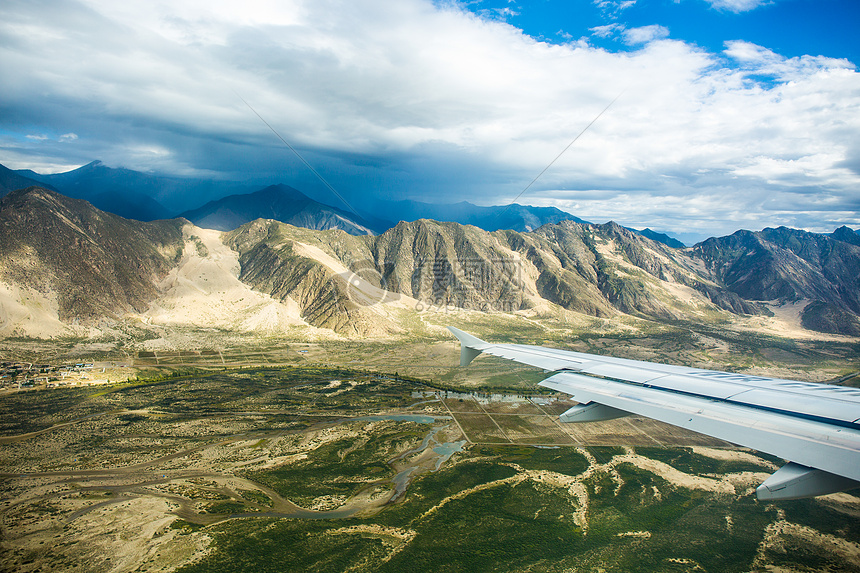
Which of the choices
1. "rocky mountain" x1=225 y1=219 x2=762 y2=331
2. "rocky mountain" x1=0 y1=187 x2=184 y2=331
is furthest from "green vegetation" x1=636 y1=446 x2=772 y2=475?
"rocky mountain" x1=0 y1=187 x2=184 y2=331

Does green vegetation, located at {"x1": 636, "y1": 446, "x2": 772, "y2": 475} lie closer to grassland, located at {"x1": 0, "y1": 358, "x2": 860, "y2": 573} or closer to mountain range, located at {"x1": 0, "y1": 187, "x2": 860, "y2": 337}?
grassland, located at {"x1": 0, "y1": 358, "x2": 860, "y2": 573}

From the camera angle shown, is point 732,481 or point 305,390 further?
point 305,390

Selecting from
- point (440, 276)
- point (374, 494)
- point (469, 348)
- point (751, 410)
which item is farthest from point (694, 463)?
point (440, 276)

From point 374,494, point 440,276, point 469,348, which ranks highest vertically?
point 440,276

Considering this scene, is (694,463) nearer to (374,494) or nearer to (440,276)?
(374,494)

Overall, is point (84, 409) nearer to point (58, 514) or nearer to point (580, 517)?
point (58, 514)

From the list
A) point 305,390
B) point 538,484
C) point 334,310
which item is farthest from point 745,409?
point 334,310

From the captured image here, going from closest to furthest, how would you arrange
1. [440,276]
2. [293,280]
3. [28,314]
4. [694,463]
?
[694,463] → [28,314] → [293,280] → [440,276]
